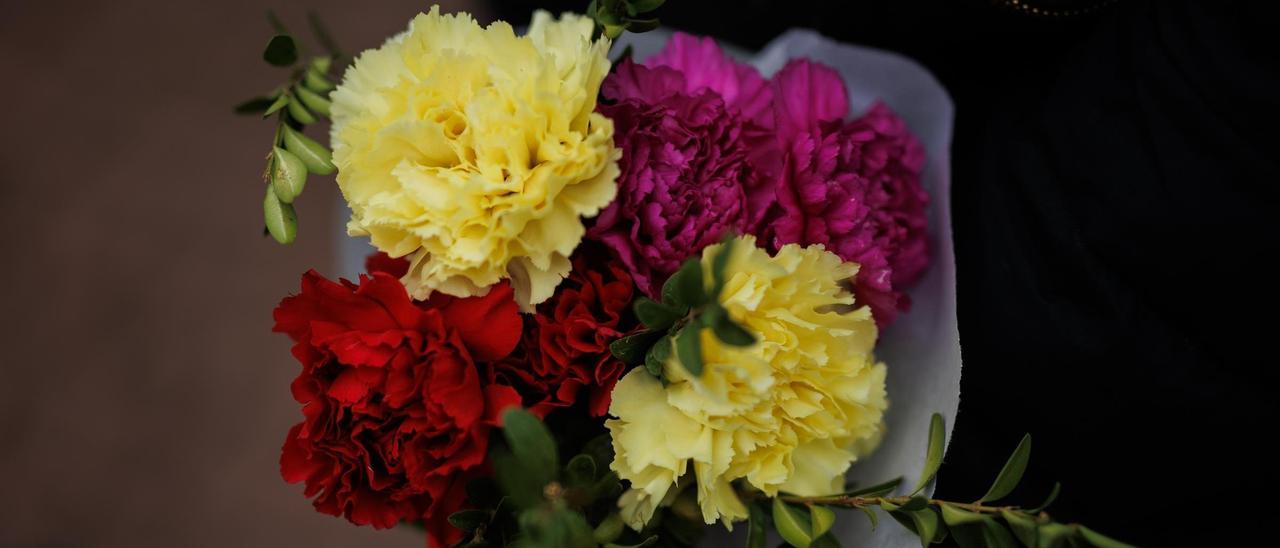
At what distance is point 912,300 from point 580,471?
0.87 feet

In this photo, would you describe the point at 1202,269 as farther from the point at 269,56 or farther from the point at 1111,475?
the point at 269,56

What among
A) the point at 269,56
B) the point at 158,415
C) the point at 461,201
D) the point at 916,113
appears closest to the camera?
the point at 461,201

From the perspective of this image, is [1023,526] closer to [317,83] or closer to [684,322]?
[684,322]

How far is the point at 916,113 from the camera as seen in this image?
66 centimetres

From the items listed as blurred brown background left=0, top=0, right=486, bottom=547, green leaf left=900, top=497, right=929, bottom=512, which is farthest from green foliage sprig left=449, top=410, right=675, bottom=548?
blurred brown background left=0, top=0, right=486, bottom=547

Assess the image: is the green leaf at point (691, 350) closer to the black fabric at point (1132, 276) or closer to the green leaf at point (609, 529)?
the green leaf at point (609, 529)

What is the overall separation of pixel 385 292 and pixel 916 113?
42cm

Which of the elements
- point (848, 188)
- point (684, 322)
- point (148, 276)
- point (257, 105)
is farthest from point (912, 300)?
point (148, 276)

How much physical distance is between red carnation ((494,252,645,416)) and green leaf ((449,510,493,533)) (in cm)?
6

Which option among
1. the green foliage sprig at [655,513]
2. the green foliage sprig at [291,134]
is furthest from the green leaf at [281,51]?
the green foliage sprig at [655,513]

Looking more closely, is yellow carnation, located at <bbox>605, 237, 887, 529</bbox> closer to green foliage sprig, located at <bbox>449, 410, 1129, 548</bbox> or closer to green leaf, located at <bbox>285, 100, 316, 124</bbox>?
green foliage sprig, located at <bbox>449, 410, 1129, 548</bbox>

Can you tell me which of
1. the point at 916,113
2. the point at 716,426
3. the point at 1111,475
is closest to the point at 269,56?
the point at 716,426

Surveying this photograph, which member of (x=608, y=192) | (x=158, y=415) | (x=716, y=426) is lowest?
(x=158, y=415)

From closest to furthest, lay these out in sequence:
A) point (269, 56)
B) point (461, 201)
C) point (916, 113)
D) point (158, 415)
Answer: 1. point (461, 201)
2. point (269, 56)
3. point (916, 113)
4. point (158, 415)
